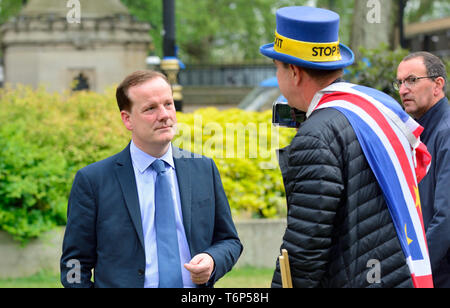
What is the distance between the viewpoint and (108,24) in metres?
18.8

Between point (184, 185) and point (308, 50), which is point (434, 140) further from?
point (184, 185)

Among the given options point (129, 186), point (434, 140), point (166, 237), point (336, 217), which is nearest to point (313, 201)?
point (336, 217)

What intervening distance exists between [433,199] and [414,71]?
2.93ft

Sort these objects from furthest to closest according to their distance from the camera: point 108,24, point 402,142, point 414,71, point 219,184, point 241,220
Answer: point 108,24, point 241,220, point 414,71, point 219,184, point 402,142

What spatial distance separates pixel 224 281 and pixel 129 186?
458 cm

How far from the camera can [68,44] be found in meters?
18.9

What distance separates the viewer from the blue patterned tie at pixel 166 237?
3.23m

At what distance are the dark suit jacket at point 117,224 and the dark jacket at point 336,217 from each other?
625 mm

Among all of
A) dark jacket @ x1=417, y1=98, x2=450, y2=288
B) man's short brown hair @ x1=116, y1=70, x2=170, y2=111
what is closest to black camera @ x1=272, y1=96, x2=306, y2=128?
man's short brown hair @ x1=116, y1=70, x2=170, y2=111

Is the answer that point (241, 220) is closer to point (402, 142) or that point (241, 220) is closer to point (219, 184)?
point (219, 184)

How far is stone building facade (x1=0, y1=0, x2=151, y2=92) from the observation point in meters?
18.8

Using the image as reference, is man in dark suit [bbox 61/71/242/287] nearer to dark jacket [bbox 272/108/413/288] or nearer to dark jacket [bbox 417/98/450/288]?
dark jacket [bbox 272/108/413/288]

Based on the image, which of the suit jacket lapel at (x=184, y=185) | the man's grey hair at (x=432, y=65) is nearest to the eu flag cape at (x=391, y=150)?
the suit jacket lapel at (x=184, y=185)
